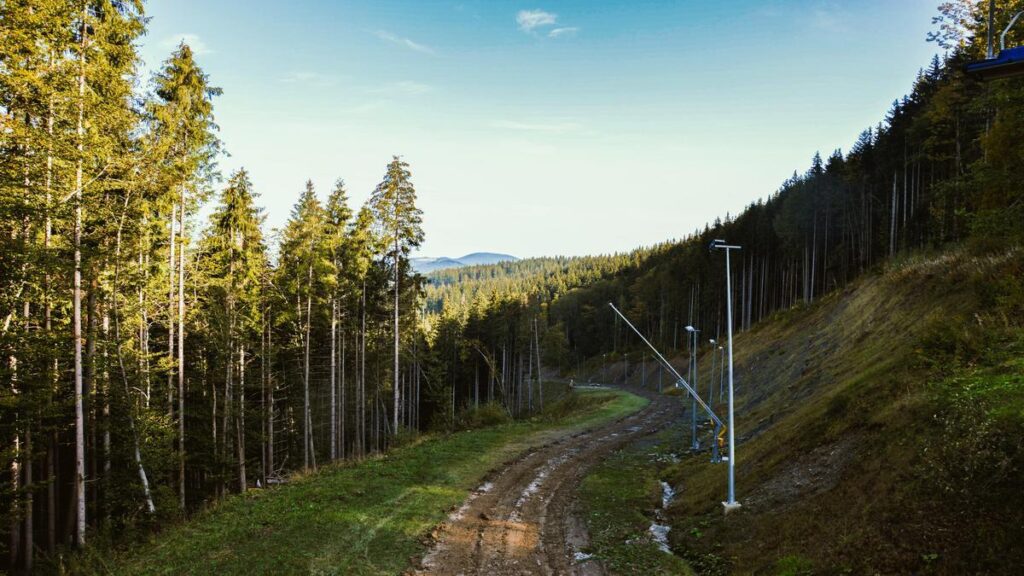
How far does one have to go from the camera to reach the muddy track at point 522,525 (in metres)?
11.8

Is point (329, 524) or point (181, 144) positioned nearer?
point (329, 524)

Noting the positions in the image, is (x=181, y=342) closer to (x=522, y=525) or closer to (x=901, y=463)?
(x=522, y=525)

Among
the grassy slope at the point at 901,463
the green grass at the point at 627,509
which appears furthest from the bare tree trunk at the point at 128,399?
the grassy slope at the point at 901,463

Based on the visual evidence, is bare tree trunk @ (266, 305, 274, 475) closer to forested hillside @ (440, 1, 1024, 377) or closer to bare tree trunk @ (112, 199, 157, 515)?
bare tree trunk @ (112, 199, 157, 515)

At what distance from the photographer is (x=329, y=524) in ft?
43.2

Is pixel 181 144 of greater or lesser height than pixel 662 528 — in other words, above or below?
above

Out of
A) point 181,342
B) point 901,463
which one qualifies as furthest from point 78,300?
point 901,463

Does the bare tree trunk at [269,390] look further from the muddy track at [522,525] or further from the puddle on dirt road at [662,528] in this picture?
the puddle on dirt road at [662,528]

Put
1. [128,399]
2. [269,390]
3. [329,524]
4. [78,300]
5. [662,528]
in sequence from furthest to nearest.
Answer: [269,390]
[128,399]
[662,528]
[78,300]
[329,524]

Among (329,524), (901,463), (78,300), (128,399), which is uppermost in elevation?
(78,300)

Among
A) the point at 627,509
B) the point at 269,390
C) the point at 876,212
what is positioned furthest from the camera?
the point at 876,212

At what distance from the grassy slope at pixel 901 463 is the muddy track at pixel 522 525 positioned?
332cm

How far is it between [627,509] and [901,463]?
8.32 meters

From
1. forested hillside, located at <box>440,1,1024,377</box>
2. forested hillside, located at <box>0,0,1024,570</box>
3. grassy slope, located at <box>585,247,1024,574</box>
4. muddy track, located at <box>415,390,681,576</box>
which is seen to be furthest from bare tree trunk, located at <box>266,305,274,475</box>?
forested hillside, located at <box>440,1,1024,377</box>
